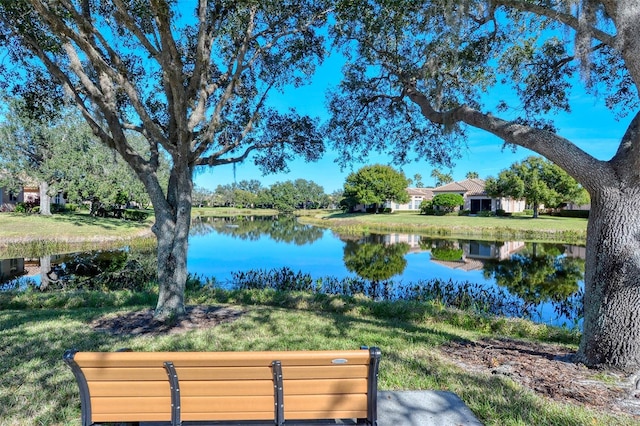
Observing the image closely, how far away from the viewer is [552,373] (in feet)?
11.6

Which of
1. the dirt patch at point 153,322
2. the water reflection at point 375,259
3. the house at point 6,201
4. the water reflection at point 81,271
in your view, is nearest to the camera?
the dirt patch at point 153,322

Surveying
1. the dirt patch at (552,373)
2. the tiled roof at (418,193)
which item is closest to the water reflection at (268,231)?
the dirt patch at (552,373)

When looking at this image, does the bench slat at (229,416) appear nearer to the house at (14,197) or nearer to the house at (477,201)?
the house at (14,197)

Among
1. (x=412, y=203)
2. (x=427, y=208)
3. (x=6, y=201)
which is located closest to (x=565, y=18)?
(x=6, y=201)

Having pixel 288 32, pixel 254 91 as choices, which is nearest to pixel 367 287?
pixel 254 91

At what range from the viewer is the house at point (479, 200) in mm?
46616

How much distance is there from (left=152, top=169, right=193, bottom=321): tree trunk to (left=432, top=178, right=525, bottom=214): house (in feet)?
154

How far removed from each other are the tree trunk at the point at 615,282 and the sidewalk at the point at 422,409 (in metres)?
1.87

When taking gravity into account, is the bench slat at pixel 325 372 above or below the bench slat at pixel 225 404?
above

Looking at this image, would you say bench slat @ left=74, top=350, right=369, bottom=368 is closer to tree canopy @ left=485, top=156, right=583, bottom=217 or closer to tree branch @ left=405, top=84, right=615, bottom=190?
tree branch @ left=405, top=84, right=615, bottom=190

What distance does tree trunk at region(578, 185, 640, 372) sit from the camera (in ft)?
11.2

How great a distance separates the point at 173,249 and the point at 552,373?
5.45m

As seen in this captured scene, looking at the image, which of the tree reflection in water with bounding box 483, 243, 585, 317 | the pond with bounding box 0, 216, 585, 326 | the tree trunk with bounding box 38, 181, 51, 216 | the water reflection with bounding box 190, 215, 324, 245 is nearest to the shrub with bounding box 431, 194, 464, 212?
the water reflection with bounding box 190, 215, 324, 245

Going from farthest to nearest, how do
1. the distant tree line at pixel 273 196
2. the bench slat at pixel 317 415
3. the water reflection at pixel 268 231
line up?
1. the distant tree line at pixel 273 196
2. the water reflection at pixel 268 231
3. the bench slat at pixel 317 415
